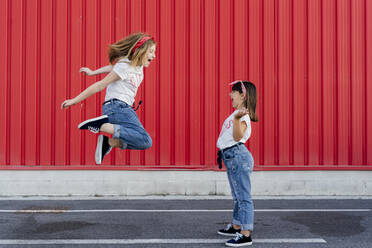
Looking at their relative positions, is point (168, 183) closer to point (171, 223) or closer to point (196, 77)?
point (196, 77)

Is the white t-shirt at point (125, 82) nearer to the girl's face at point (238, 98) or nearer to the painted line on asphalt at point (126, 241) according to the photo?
the girl's face at point (238, 98)

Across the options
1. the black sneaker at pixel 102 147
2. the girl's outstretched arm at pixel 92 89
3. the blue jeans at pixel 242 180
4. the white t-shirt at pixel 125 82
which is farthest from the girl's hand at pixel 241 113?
the black sneaker at pixel 102 147

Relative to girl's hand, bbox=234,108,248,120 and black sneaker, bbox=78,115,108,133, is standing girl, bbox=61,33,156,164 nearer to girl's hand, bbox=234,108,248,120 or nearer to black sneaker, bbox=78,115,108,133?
black sneaker, bbox=78,115,108,133

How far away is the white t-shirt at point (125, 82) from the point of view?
11.8ft

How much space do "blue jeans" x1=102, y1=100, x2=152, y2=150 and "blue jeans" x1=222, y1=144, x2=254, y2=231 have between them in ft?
2.94

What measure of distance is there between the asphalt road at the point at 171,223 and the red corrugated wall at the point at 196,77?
1018 millimetres

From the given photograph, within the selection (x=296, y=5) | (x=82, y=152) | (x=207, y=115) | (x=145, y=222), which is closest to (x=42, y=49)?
(x=82, y=152)

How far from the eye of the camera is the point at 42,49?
7527 millimetres

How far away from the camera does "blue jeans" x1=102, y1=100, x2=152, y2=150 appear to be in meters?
3.71

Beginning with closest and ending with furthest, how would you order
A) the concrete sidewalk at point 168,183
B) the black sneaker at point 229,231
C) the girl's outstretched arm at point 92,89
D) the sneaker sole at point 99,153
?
the girl's outstretched arm at point 92,89 → the sneaker sole at point 99,153 → the black sneaker at point 229,231 → the concrete sidewalk at point 168,183

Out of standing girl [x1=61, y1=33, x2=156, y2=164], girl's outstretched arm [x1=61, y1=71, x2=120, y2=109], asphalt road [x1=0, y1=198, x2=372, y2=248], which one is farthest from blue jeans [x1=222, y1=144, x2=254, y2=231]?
girl's outstretched arm [x1=61, y1=71, x2=120, y2=109]

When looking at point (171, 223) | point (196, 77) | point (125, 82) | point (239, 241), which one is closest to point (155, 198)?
point (171, 223)

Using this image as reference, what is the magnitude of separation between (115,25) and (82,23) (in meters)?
0.65

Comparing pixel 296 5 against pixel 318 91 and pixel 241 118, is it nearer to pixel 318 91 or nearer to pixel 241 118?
pixel 318 91
